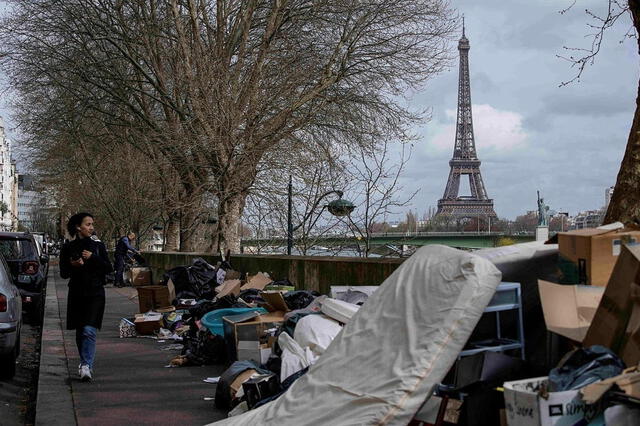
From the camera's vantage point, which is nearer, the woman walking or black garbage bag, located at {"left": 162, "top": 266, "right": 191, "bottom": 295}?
the woman walking

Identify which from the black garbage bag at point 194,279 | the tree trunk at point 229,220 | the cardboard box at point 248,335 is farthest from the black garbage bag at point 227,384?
the tree trunk at point 229,220

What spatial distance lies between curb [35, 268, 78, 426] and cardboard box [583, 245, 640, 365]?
4.29m

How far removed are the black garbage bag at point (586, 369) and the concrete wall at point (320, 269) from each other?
618 cm

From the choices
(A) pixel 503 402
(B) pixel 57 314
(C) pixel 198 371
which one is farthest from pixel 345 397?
(B) pixel 57 314

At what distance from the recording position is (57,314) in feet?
60.1

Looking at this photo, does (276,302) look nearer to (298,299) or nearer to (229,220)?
(298,299)

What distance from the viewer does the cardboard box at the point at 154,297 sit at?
15.6m

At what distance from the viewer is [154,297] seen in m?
15.7

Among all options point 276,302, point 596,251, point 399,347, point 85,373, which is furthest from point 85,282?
point 596,251

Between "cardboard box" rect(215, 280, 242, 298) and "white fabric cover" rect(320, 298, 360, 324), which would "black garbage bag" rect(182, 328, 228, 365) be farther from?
"white fabric cover" rect(320, 298, 360, 324)

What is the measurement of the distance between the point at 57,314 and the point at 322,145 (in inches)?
392

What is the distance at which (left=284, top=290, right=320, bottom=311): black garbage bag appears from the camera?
35.0 feet

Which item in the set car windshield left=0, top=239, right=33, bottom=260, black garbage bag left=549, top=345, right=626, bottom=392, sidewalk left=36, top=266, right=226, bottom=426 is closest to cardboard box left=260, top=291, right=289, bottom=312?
sidewalk left=36, top=266, right=226, bottom=426

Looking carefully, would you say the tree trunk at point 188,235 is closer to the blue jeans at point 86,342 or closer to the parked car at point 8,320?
the parked car at point 8,320
